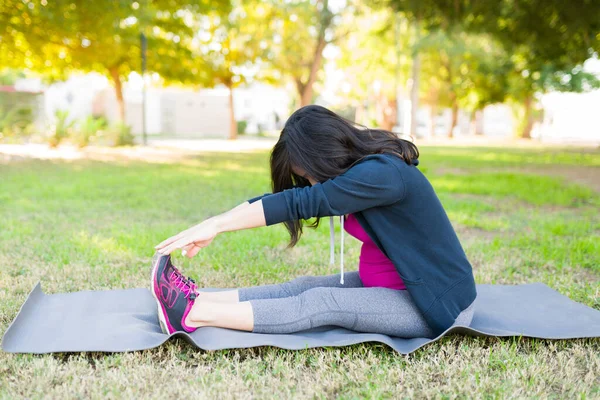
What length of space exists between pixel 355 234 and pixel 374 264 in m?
0.18

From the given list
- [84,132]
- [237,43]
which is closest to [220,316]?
[84,132]

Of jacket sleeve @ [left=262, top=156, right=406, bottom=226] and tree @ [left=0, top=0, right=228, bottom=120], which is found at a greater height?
tree @ [left=0, top=0, right=228, bottom=120]

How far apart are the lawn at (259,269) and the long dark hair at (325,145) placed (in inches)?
33.2

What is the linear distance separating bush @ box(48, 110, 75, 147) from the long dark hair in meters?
15.7

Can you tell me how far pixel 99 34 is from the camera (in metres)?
13.2

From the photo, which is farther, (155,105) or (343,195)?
(155,105)

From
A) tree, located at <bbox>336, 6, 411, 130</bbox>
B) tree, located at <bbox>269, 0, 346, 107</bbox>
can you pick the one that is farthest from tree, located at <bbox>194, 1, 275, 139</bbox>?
tree, located at <bbox>336, 6, 411, 130</bbox>

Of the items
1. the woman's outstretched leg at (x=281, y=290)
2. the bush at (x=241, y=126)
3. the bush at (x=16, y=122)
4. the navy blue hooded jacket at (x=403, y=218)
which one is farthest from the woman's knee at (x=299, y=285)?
the bush at (x=241, y=126)

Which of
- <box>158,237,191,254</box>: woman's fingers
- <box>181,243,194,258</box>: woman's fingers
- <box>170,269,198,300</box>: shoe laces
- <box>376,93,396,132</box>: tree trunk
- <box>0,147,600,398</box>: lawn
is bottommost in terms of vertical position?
<box>0,147,600,398</box>: lawn

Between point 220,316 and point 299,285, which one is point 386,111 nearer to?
point 299,285

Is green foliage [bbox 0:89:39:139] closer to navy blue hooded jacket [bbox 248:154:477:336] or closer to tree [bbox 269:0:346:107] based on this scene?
tree [bbox 269:0:346:107]

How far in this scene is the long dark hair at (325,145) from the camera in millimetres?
2410

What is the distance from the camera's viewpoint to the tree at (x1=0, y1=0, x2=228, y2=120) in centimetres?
1165

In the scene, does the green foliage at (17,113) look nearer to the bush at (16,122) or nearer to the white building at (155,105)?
the bush at (16,122)
